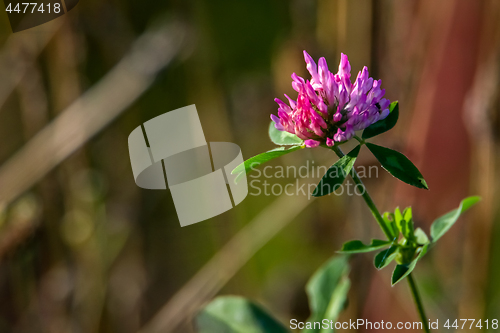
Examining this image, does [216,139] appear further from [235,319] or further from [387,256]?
[387,256]

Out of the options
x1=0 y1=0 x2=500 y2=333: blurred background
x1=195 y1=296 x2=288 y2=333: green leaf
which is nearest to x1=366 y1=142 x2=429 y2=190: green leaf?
x1=195 y1=296 x2=288 y2=333: green leaf

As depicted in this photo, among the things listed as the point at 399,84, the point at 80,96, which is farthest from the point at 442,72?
the point at 80,96

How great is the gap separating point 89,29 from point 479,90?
124cm

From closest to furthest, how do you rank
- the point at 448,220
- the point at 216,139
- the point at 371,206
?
the point at 371,206, the point at 448,220, the point at 216,139

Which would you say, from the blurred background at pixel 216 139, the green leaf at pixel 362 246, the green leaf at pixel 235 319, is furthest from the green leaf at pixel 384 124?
the blurred background at pixel 216 139

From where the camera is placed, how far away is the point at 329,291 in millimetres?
760

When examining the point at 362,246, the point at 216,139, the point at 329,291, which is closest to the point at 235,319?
the point at 329,291

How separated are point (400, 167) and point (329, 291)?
1.29 feet

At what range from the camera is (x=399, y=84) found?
1.18 meters

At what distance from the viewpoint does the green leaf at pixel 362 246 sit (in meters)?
0.46

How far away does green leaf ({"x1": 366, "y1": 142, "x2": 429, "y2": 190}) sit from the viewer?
16.9 inches

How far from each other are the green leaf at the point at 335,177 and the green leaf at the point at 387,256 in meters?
0.10

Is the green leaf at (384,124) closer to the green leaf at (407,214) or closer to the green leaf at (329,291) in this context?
the green leaf at (407,214)

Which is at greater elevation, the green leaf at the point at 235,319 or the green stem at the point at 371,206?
the green stem at the point at 371,206
